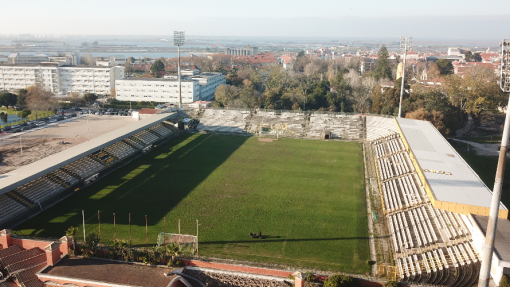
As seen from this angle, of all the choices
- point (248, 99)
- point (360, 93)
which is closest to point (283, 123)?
point (248, 99)

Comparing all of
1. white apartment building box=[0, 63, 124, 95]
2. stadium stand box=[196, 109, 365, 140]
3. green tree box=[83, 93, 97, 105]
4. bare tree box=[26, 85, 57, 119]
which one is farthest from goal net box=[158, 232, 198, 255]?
white apartment building box=[0, 63, 124, 95]

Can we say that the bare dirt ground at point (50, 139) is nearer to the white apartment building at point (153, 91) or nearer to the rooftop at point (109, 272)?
the rooftop at point (109, 272)

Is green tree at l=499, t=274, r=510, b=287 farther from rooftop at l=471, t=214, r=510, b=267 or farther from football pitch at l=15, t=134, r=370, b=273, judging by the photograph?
football pitch at l=15, t=134, r=370, b=273

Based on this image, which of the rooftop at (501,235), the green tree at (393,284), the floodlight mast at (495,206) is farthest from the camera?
the green tree at (393,284)

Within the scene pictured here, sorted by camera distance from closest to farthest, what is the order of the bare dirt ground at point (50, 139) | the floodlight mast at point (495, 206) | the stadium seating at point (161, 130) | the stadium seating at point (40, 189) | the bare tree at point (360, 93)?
the floodlight mast at point (495, 206) < the stadium seating at point (40, 189) < the bare dirt ground at point (50, 139) < the stadium seating at point (161, 130) < the bare tree at point (360, 93)

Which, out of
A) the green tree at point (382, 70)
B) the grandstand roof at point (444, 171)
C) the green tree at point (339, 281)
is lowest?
the green tree at point (339, 281)

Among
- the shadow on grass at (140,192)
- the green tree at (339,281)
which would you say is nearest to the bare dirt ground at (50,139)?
the shadow on grass at (140,192)
